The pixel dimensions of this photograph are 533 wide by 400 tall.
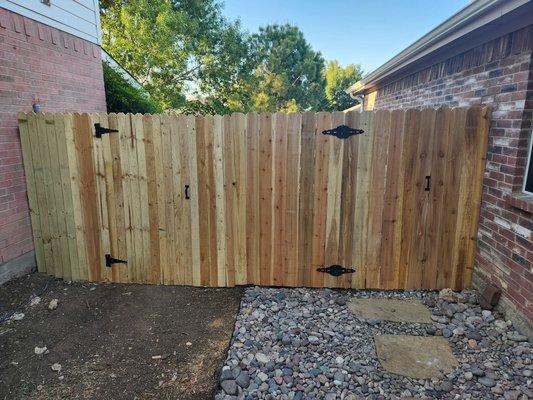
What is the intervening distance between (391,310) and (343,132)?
5.69ft

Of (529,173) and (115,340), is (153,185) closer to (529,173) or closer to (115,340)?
(115,340)

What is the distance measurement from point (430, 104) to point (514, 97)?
5.71ft

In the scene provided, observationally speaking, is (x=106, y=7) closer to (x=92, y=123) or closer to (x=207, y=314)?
(x=92, y=123)

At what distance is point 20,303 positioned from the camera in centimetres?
335

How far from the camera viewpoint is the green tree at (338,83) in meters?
25.7

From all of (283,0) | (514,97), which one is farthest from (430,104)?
(283,0)

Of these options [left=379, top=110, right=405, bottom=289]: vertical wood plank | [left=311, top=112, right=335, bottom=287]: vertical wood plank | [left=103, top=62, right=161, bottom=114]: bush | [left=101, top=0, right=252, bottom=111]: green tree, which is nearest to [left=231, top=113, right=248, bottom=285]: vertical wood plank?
[left=311, top=112, right=335, bottom=287]: vertical wood plank

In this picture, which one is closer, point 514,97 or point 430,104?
point 514,97

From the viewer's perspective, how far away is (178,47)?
1580cm

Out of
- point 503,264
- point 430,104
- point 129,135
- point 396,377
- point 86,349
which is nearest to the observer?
point 396,377

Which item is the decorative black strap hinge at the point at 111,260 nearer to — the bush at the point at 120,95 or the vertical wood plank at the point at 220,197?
the vertical wood plank at the point at 220,197

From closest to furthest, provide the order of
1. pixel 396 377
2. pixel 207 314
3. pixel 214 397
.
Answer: pixel 214 397 < pixel 396 377 < pixel 207 314

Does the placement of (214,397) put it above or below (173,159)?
below

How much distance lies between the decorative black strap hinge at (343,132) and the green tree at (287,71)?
59.5 feet
